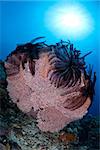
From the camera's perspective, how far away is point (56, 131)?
209cm

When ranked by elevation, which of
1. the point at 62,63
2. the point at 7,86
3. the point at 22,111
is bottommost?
the point at 22,111

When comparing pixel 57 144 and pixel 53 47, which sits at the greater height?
pixel 53 47

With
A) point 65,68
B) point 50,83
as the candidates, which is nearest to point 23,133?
point 50,83

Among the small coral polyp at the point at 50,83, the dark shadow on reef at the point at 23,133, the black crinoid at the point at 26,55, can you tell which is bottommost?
the dark shadow on reef at the point at 23,133

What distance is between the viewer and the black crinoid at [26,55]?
1.93 meters

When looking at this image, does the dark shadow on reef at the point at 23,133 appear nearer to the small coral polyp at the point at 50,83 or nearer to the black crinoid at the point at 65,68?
the small coral polyp at the point at 50,83

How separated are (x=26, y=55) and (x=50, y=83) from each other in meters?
0.34

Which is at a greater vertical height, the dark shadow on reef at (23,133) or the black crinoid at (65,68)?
the black crinoid at (65,68)

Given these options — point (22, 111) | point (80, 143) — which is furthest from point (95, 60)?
point (22, 111)

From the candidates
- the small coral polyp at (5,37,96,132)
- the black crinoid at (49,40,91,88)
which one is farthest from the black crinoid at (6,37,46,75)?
the black crinoid at (49,40,91,88)

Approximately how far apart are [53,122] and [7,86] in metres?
0.57

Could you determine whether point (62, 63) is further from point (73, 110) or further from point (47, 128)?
point (47, 128)

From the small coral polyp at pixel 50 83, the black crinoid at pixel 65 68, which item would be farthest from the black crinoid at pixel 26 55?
the black crinoid at pixel 65 68

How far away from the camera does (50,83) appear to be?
1.90 meters
